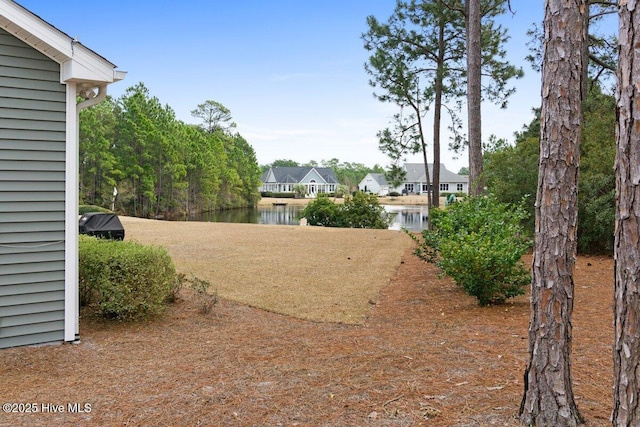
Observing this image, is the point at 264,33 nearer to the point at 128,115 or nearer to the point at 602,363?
the point at 128,115

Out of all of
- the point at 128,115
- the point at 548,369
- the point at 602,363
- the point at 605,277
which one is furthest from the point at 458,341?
the point at 128,115

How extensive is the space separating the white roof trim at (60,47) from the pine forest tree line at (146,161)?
27567 mm

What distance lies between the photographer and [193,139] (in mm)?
42062

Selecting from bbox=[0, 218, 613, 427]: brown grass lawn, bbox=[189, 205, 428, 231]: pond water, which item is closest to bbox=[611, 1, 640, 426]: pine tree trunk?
bbox=[0, 218, 613, 427]: brown grass lawn

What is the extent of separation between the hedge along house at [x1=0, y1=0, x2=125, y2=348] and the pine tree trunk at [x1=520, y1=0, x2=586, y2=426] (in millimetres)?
3874

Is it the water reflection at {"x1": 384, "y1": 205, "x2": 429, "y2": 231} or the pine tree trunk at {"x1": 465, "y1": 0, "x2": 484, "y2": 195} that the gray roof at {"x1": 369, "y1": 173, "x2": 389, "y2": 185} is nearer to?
the water reflection at {"x1": 384, "y1": 205, "x2": 429, "y2": 231}

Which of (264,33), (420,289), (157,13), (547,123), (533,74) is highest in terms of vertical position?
(264,33)

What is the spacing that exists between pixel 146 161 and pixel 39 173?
34.6 metres

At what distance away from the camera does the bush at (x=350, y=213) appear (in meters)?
20.5

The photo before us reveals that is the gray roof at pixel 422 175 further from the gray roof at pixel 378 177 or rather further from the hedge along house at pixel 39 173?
the hedge along house at pixel 39 173

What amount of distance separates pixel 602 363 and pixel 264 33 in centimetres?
2196

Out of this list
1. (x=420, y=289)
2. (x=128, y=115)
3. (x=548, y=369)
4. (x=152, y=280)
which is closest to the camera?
(x=548, y=369)

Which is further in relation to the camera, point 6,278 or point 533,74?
point 533,74

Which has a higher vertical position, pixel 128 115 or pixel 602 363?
pixel 128 115
